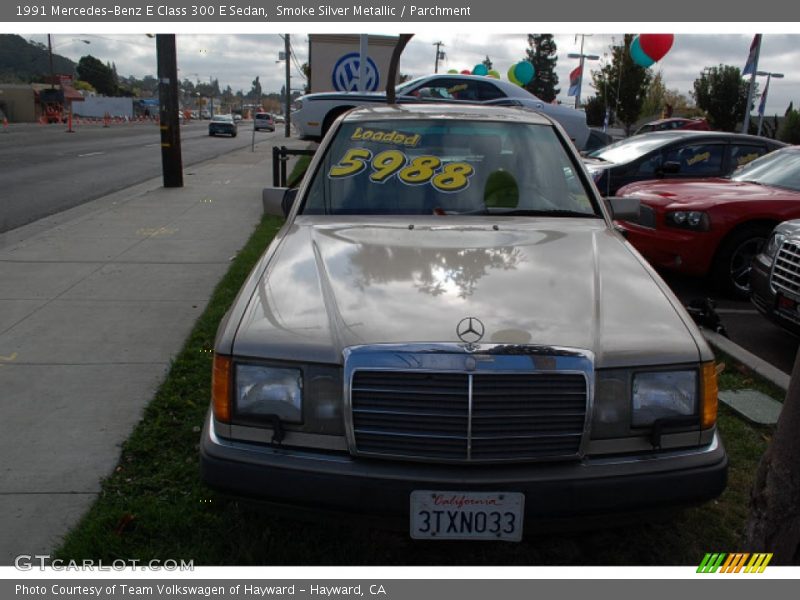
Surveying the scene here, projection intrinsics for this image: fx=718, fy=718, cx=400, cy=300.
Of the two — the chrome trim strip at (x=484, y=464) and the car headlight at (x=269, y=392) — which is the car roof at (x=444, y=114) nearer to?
the car headlight at (x=269, y=392)

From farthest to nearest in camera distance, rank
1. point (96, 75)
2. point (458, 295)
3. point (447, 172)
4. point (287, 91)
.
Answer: point (96, 75)
point (287, 91)
point (447, 172)
point (458, 295)

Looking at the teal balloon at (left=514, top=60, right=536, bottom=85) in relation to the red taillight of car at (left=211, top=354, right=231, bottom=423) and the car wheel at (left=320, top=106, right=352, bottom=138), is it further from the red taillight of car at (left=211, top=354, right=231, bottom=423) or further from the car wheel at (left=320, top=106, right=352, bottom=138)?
the red taillight of car at (left=211, top=354, right=231, bottom=423)

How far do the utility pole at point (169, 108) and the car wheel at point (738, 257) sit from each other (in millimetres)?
10443

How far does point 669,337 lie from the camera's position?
2.58 metres

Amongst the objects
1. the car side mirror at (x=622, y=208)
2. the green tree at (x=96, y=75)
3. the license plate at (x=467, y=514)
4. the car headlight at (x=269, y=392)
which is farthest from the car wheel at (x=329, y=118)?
the green tree at (x=96, y=75)

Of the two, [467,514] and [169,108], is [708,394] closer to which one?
[467,514]

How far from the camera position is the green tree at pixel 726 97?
38969 mm

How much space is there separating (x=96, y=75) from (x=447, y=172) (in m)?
120

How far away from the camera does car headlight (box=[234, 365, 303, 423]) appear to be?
2512 millimetres

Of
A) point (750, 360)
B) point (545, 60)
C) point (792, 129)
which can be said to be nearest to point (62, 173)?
point (750, 360)

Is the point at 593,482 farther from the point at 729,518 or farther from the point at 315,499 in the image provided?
the point at 729,518

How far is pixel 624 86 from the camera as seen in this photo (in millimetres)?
42531

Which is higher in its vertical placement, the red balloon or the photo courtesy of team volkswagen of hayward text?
the red balloon

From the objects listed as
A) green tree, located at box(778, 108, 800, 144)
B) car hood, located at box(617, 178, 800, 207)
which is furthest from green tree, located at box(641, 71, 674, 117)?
car hood, located at box(617, 178, 800, 207)
